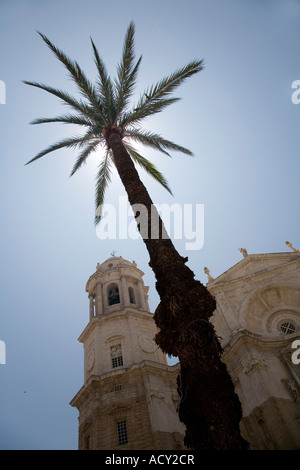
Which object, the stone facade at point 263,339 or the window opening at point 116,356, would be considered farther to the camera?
the window opening at point 116,356

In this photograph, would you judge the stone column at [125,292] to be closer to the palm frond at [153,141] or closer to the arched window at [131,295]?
the arched window at [131,295]

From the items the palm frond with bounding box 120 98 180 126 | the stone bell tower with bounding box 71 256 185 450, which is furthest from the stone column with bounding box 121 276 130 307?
the palm frond with bounding box 120 98 180 126

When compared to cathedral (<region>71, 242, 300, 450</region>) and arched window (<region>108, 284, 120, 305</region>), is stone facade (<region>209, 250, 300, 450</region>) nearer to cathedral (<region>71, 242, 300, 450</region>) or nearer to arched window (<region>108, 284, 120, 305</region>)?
cathedral (<region>71, 242, 300, 450</region>)

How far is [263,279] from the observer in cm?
2925

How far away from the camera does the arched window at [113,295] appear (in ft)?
118

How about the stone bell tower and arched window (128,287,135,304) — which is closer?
the stone bell tower

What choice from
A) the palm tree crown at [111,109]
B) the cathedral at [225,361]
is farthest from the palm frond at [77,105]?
the cathedral at [225,361]

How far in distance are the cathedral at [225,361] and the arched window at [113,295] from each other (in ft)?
1.08

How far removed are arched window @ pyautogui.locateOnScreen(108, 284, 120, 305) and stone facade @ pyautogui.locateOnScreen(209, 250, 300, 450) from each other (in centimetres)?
1101

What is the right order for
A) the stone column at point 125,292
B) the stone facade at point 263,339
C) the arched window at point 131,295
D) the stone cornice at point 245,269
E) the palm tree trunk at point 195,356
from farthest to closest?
the arched window at point 131,295, the stone column at point 125,292, the stone cornice at point 245,269, the stone facade at point 263,339, the palm tree trunk at point 195,356

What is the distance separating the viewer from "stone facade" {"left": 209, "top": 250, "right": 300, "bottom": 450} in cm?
1991

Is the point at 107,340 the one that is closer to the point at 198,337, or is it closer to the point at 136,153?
the point at 136,153

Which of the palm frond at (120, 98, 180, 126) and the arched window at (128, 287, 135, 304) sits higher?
the arched window at (128, 287, 135, 304)

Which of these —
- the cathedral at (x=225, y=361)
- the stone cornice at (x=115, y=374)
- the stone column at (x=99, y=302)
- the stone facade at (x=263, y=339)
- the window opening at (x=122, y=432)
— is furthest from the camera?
the stone column at (x=99, y=302)
